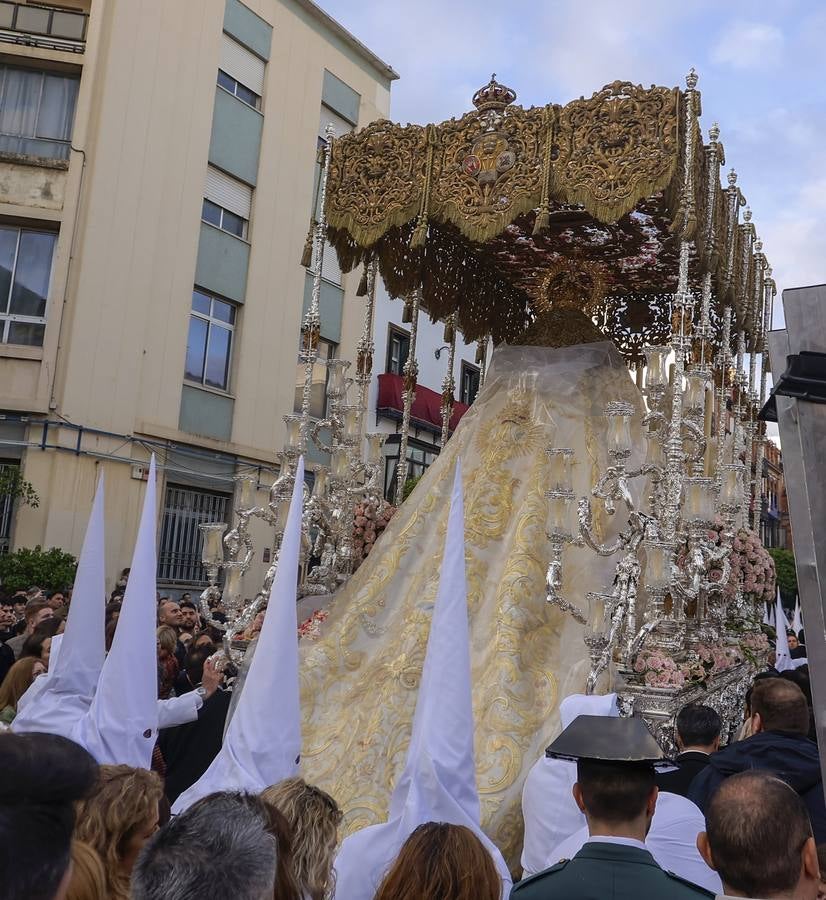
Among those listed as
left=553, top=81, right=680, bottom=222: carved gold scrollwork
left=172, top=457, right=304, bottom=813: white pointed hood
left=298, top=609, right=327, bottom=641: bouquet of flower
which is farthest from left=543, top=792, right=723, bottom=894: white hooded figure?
left=553, top=81, right=680, bottom=222: carved gold scrollwork

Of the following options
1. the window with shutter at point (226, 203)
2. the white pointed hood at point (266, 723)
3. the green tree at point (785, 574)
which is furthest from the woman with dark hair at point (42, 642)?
the green tree at point (785, 574)

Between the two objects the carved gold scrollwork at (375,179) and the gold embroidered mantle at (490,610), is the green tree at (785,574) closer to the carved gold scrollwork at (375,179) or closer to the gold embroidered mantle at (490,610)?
the gold embroidered mantle at (490,610)

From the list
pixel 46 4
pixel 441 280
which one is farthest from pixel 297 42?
pixel 441 280

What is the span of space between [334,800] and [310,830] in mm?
788

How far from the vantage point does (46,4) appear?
14.1 m

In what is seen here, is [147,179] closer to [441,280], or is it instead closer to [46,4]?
[46,4]

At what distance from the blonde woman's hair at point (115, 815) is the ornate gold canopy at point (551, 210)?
476 centimetres

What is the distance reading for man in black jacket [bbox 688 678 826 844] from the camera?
340cm

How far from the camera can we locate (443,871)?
2.15 meters

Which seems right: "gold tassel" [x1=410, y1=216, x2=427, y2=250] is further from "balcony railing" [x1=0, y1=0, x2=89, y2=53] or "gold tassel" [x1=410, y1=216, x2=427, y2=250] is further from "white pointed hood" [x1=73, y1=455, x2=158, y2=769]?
"balcony railing" [x1=0, y1=0, x2=89, y2=53]

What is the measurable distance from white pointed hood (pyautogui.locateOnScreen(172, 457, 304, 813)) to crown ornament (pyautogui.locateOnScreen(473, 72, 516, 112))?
421 cm

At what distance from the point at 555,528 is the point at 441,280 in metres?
3.40

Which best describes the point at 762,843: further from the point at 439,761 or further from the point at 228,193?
the point at 228,193

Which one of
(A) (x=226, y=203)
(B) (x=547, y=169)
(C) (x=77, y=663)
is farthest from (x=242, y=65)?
(C) (x=77, y=663)
